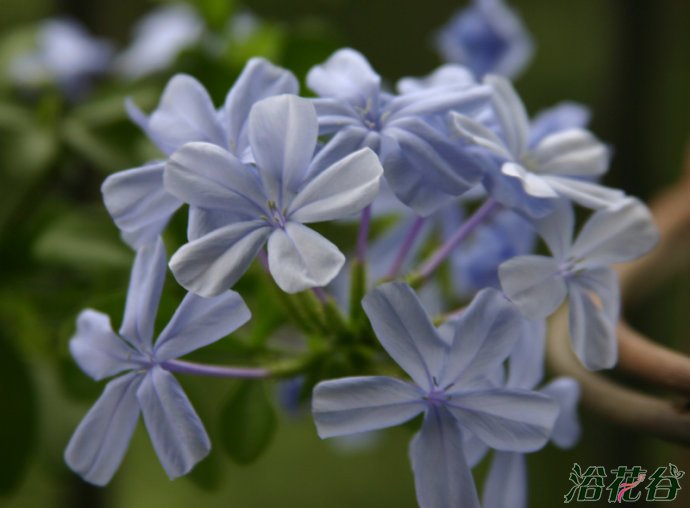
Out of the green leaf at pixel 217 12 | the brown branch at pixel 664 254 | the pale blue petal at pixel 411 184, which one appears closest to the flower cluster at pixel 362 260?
the pale blue petal at pixel 411 184

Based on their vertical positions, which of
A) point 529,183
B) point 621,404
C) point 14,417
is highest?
point 529,183

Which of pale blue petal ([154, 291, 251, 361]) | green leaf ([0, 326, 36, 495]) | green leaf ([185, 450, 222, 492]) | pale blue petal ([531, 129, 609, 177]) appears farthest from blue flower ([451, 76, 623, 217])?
green leaf ([0, 326, 36, 495])

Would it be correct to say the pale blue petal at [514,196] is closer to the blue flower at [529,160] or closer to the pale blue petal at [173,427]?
the blue flower at [529,160]

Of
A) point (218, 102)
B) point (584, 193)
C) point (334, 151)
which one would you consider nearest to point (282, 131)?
point (334, 151)

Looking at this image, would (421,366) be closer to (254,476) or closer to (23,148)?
(23,148)

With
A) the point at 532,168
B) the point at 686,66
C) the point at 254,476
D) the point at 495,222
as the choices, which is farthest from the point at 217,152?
the point at 686,66

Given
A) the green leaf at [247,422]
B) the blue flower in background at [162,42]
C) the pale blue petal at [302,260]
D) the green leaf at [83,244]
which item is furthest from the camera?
the blue flower in background at [162,42]

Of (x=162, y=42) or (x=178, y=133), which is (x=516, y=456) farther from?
(x=162, y=42)

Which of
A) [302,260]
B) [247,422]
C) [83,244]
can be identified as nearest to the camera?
[302,260]
